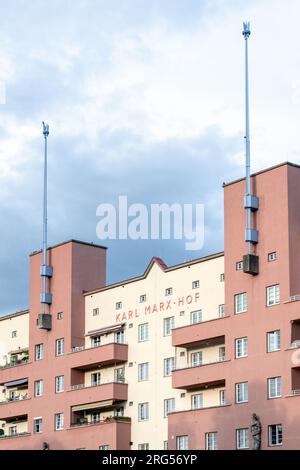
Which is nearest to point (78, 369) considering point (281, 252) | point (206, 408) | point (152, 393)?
point (152, 393)

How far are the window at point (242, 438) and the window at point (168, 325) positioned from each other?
43.7 ft

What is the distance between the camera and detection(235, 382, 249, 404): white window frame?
90312 mm

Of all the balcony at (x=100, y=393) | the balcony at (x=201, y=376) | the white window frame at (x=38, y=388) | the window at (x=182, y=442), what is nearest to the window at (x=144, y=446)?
the balcony at (x=100, y=393)

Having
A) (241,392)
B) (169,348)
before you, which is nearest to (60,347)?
(169,348)

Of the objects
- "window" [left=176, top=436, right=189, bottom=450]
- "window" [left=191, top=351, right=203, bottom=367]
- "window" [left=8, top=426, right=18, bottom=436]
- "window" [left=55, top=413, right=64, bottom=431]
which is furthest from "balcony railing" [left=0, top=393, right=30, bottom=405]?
"window" [left=176, top=436, right=189, bottom=450]

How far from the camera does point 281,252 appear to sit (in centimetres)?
8975

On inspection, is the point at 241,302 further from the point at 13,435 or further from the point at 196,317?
the point at 13,435

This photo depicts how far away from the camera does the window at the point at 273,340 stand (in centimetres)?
8862

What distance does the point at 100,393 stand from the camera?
342ft

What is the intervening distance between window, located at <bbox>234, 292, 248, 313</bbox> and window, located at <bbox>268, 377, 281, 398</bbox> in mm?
6598

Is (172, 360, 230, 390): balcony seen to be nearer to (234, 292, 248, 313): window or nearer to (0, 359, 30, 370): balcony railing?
(234, 292, 248, 313): window

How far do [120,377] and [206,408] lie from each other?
1404cm

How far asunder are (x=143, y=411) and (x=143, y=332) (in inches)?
271

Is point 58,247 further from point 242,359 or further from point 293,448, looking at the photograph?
point 293,448
